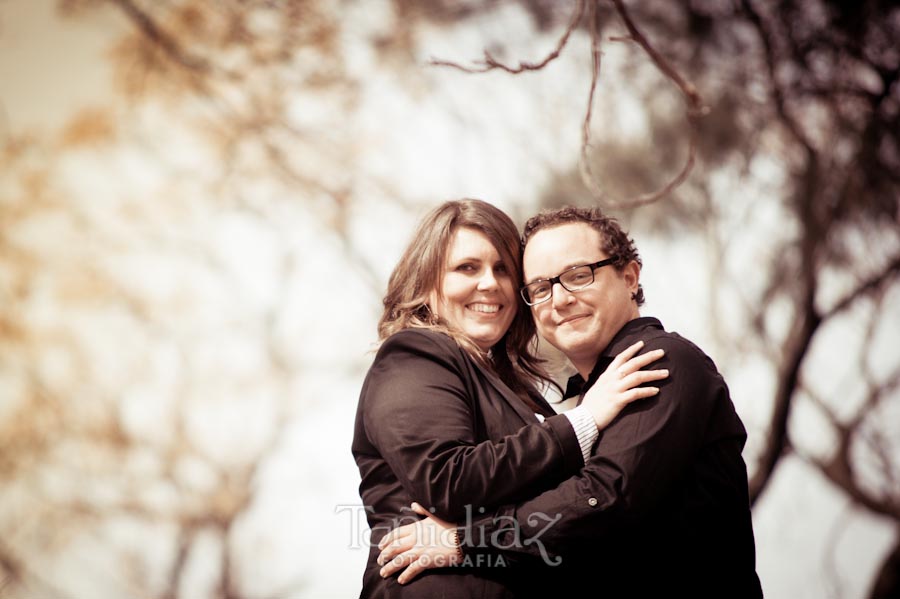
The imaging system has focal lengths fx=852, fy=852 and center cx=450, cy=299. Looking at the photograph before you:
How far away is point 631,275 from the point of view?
224 cm

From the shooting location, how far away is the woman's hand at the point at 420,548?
1.83 m

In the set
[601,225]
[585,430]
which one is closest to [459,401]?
[585,430]

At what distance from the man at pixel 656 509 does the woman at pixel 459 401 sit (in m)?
0.05

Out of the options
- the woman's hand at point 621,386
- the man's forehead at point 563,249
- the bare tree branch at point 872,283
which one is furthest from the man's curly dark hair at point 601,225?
the bare tree branch at point 872,283

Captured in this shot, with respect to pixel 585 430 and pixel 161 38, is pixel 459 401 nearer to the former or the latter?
pixel 585 430

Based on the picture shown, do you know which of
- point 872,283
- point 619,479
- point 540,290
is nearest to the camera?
point 619,479

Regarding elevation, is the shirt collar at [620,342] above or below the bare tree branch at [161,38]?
below

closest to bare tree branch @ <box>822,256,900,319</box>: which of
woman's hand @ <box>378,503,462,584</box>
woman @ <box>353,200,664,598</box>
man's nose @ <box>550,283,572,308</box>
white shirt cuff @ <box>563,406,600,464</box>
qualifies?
woman @ <box>353,200,664,598</box>

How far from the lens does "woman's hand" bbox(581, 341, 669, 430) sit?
1.84 meters

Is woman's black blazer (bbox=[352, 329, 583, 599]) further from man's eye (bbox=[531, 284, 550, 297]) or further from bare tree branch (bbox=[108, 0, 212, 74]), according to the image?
bare tree branch (bbox=[108, 0, 212, 74])

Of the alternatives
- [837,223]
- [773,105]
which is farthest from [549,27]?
[837,223]

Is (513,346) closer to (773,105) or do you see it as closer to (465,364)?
(465,364)

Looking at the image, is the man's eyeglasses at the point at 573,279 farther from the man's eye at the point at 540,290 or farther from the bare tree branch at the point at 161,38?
the bare tree branch at the point at 161,38

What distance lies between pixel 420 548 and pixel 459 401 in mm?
333
